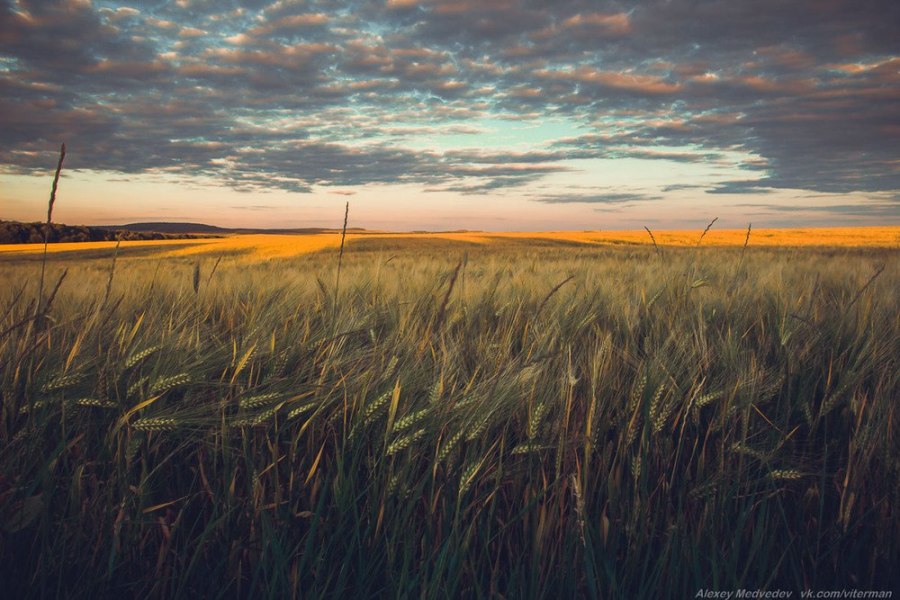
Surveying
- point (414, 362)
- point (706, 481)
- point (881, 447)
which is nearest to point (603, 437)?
point (706, 481)

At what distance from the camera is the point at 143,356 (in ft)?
4.29

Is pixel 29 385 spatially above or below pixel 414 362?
below

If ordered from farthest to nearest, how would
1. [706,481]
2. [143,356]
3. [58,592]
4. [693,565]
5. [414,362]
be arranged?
[414,362], [143,356], [706,481], [693,565], [58,592]

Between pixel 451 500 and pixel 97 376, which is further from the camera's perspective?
pixel 97 376

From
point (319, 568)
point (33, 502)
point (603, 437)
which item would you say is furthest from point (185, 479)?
point (603, 437)

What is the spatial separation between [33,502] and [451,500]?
78 centimetres

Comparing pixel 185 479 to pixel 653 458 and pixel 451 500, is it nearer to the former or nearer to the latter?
pixel 451 500

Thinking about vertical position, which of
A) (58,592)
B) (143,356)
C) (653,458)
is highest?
(143,356)

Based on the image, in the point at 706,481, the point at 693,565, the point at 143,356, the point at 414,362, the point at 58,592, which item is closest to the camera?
the point at 58,592

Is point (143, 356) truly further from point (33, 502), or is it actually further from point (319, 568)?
point (319, 568)

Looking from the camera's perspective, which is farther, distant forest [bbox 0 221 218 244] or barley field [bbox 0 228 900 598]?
distant forest [bbox 0 221 218 244]

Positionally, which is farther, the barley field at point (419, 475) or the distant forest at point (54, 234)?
the distant forest at point (54, 234)

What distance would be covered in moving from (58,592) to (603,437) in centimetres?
112

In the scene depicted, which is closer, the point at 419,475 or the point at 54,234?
the point at 419,475
